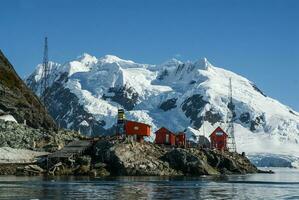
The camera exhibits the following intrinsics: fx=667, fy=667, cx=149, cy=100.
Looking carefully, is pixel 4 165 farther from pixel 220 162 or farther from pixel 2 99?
pixel 220 162

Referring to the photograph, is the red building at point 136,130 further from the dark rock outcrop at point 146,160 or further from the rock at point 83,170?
the rock at point 83,170

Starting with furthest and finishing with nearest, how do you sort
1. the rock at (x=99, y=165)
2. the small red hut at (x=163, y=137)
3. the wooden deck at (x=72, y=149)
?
the small red hut at (x=163, y=137)
the wooden deck at (x=72, y=149)
the rock at (x=99, y=165)

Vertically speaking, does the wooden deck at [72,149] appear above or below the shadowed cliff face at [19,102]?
below

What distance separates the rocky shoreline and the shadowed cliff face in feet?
109

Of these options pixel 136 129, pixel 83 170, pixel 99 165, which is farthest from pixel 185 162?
pixel 136 129

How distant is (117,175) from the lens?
126 metres

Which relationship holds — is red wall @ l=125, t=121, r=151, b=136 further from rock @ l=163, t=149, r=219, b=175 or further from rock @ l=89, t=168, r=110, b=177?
rock @ l=89, t=168, r=110, b=177

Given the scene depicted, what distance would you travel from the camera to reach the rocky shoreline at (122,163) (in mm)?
124750

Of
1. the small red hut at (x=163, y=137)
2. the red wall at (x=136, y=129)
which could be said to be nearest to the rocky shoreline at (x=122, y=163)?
the red wall at (x=136, y=129)

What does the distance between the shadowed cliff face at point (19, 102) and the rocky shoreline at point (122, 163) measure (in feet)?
109

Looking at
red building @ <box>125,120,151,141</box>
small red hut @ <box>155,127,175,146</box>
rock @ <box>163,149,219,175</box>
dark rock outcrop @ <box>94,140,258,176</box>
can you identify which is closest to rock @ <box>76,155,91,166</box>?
dark rock outcrop @ <box>94,140,258,176</box>

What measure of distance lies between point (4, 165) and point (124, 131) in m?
41.4

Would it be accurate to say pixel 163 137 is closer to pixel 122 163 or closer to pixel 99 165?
pixel 122 163

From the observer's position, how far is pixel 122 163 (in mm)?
127188
